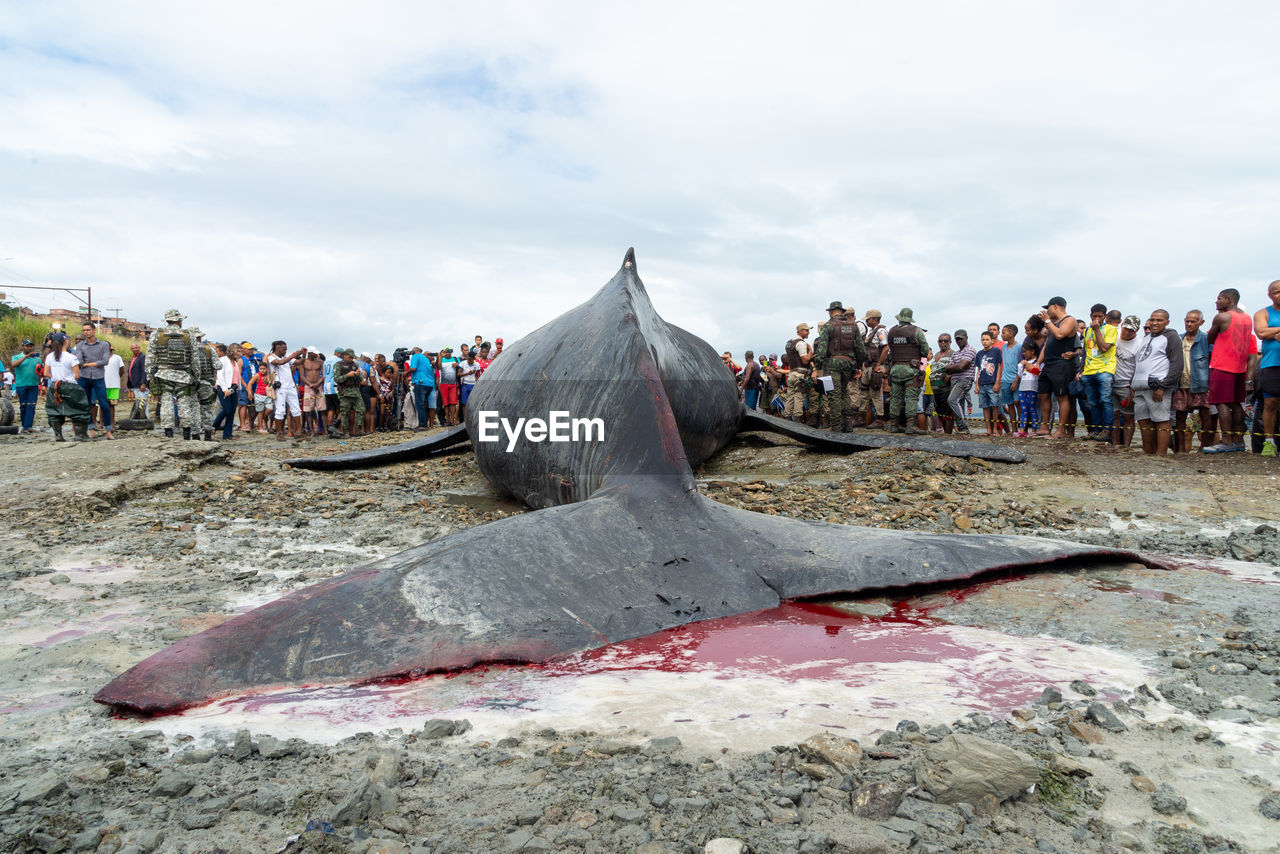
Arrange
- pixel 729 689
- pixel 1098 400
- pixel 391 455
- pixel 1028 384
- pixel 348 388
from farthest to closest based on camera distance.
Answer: pixel 348 388 → pixel 1028 384 → pixel 1098 400 → pixel 391 455 → pixel 729 689

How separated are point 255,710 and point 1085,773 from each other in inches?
88.8

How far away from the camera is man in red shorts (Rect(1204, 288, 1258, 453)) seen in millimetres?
7973

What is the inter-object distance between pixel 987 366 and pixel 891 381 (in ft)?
4.54

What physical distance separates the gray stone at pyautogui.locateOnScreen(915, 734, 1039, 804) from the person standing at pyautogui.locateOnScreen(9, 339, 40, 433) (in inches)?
586

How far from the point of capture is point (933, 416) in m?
12.8

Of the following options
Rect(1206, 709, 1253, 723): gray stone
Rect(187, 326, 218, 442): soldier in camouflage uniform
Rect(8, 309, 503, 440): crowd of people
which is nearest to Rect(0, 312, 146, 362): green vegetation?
Rect(8, 309, 503, 440): crowd of people

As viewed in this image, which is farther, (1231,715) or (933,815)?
(1231,715)

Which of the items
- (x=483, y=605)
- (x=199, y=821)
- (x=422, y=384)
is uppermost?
(x=422, y=384)

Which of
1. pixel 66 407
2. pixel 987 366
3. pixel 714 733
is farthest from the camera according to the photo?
pixel 987 366

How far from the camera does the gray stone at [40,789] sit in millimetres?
1812

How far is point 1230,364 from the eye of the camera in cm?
805

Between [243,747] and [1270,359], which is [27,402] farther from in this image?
[1270,359]

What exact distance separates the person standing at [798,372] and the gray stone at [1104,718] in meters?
10.4

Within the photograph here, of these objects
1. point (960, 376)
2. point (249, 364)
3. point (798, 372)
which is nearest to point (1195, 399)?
point (960, 376)
